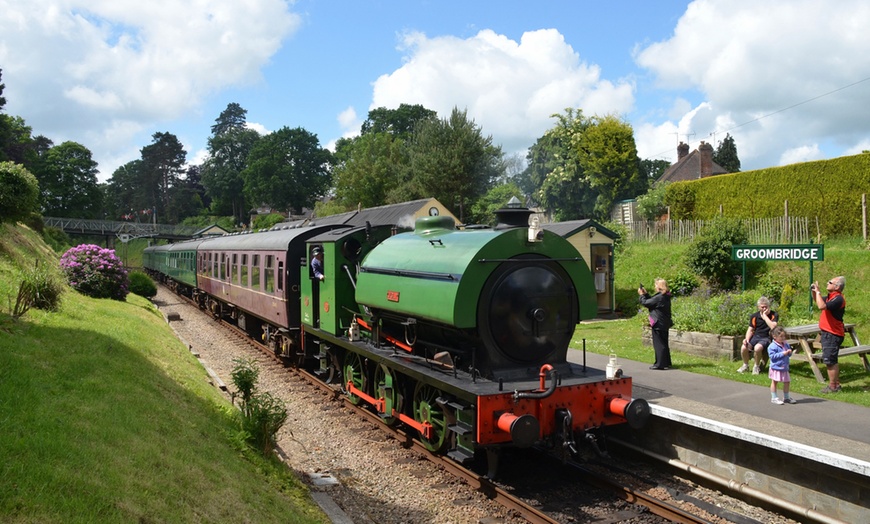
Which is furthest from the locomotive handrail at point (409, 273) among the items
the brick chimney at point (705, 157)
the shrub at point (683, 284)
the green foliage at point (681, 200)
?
the brick chimney at point (705, 157)

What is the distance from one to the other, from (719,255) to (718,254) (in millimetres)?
42

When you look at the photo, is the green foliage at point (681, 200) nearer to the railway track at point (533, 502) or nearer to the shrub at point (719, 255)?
the shrub at point (719, 255)

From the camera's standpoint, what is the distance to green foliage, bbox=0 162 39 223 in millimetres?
13023

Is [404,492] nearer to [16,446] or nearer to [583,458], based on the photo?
[583,458]

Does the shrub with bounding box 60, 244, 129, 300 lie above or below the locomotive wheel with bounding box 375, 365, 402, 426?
above

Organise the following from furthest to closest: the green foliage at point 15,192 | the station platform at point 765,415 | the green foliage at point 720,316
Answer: the green foliage at point 15,192
the green foliage at point 720,316
the station platform at point 765,415

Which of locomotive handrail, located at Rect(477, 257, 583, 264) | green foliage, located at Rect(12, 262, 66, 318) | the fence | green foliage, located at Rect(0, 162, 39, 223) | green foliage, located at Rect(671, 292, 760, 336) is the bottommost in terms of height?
green foliage, located at Rect(671, 292, 760, 336)

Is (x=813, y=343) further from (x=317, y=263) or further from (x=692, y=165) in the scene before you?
(x=692, y=165)

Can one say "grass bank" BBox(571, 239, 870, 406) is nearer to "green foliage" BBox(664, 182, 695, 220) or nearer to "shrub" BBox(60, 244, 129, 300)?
"green foliage" BBox(664, 182, 695, 220)

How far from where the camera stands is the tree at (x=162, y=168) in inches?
3669

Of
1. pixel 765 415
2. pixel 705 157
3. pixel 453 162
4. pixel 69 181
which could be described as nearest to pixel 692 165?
pixel 705 157

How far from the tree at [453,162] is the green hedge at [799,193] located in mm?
15195

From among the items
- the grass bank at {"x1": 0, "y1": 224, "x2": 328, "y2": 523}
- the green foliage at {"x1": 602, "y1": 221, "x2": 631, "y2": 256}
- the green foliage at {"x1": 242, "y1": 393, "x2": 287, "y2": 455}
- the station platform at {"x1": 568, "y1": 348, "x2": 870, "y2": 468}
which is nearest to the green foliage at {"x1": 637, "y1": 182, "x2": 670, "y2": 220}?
the green foliage at {"x1": 602, "y1": 221, "x2": 631, "y2": 256}

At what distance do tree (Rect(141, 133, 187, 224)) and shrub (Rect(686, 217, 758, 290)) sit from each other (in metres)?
89.2
